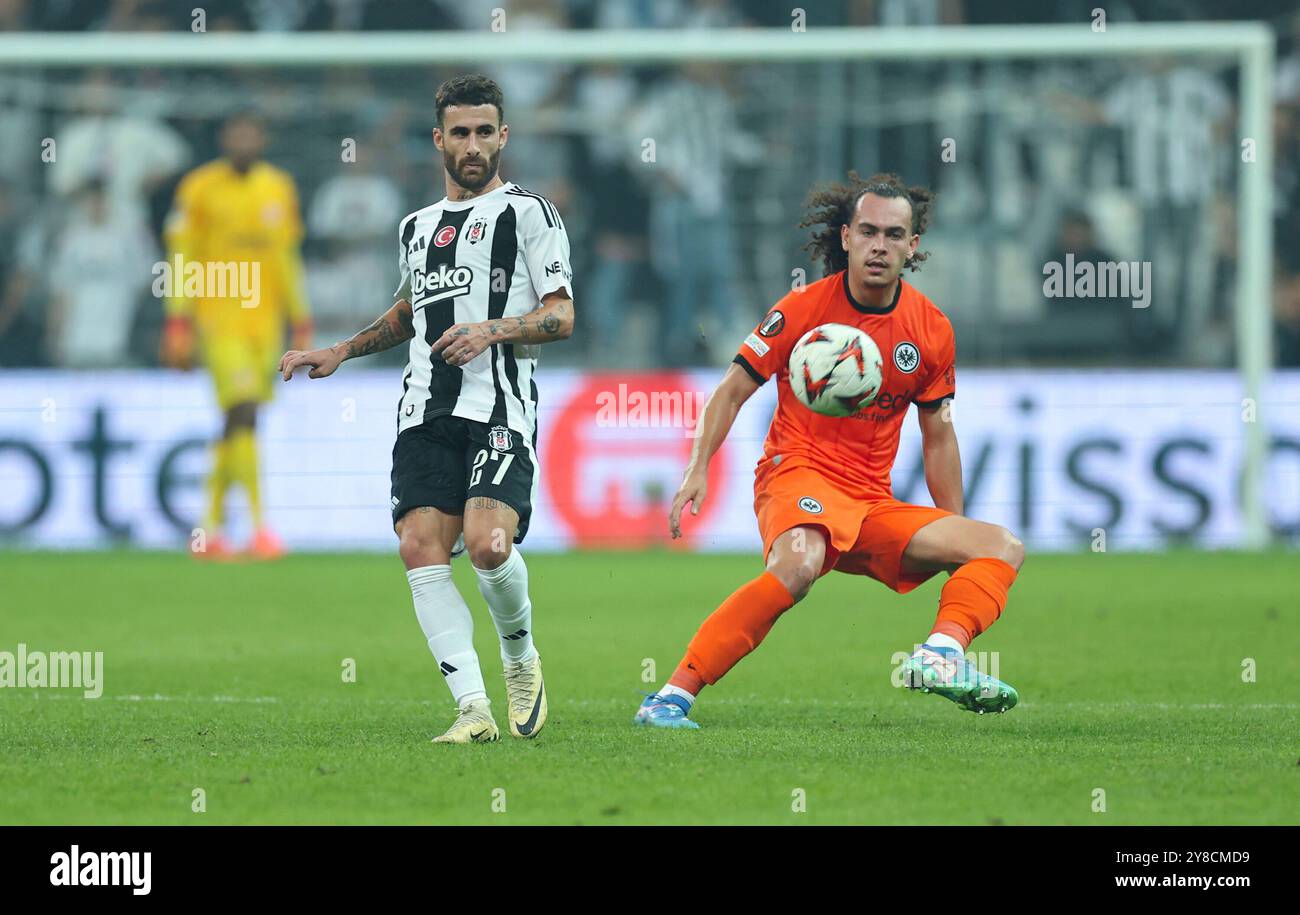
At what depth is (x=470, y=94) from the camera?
6676 mm

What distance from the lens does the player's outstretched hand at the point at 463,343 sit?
6.29 m

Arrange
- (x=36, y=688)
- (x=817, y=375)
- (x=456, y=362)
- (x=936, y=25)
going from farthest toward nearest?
(x=936, y=25) → (x=36, y=688) → (x=817, y=375) → (x=456, y=362)

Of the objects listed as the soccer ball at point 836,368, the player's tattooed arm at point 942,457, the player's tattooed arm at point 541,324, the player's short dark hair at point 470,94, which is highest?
the player's short dark hair at point 470,94

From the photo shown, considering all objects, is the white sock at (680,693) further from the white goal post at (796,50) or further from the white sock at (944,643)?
the white goal post at (796,50)

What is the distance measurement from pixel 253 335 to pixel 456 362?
877 cm

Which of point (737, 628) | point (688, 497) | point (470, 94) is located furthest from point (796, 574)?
point (470, 94)

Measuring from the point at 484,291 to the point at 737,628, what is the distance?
139 cm

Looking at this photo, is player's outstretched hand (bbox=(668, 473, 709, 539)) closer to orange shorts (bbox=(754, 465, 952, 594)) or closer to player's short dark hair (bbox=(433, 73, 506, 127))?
orange shorts (bbox=(754, 465, 952, 594))

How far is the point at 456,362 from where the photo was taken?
6.30 m

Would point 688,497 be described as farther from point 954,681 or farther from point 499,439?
point 954,681

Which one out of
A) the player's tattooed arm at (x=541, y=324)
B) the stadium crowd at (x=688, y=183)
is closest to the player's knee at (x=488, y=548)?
the player's tattooed arm at (x=541, y=324)

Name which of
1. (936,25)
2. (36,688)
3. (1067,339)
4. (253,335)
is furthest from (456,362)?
(936,25)

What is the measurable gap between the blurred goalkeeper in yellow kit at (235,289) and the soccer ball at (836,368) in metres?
7.84

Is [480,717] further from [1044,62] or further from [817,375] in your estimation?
[1044,62]
